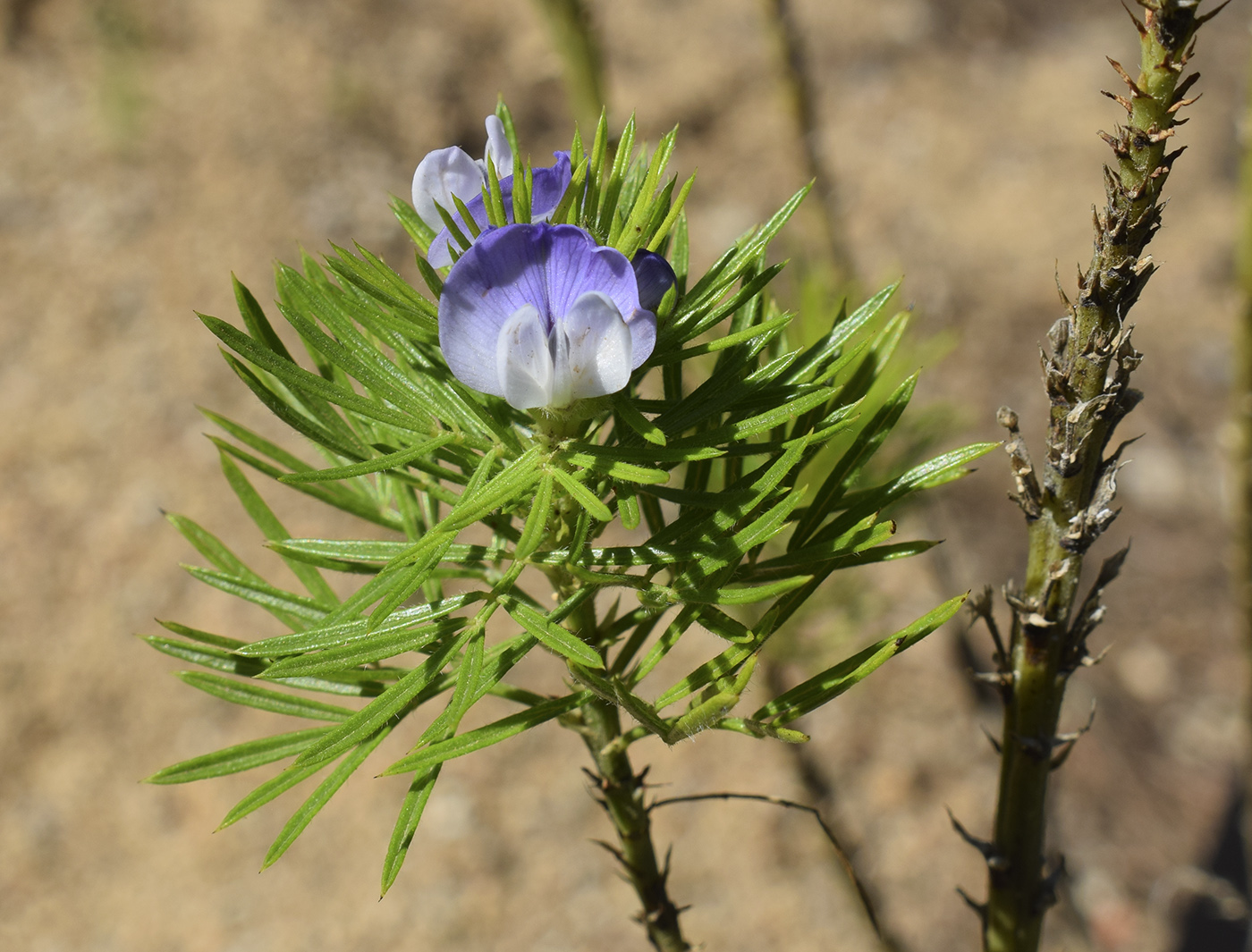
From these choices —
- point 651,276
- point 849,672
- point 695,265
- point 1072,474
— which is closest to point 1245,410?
point 1072,474

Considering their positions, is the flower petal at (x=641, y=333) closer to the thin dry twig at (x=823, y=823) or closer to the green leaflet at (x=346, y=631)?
the green leaflet at (x=346, y=631)

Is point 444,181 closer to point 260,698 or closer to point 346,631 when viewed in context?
point 346,631

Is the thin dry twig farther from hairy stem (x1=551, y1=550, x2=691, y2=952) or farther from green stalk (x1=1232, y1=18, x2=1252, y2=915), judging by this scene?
green stalk (x1=1232, y1=18, x2=1252, y2=915)

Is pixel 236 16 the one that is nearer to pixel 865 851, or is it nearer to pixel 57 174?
pixel 57 174

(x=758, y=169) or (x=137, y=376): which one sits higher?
(x=758, y=169)

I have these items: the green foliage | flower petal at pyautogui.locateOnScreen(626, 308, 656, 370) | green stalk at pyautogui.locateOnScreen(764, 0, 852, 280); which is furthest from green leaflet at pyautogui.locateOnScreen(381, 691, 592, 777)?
green stalk at pyautogui.locateOnScreen(764, 0, 852, 280)

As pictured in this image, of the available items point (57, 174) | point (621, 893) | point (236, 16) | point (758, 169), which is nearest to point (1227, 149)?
point (758, 169)
